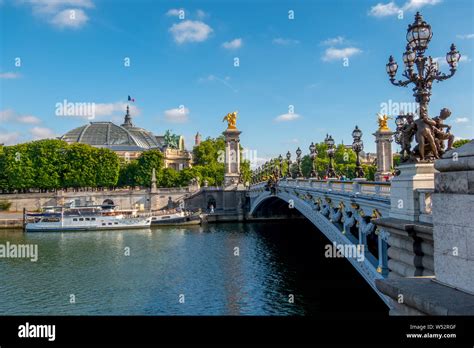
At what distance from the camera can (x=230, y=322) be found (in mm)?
5406

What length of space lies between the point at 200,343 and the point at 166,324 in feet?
4.98

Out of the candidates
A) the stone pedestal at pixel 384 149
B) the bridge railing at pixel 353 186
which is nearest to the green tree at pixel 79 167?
the stone pedestal at pixel 384 149

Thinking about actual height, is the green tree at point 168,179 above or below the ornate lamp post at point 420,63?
below

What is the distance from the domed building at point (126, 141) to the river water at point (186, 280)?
70.1m

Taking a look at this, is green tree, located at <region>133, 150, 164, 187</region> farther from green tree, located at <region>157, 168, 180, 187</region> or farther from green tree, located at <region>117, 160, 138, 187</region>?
green tree, located at <region>157, 168, 180, 187</region>

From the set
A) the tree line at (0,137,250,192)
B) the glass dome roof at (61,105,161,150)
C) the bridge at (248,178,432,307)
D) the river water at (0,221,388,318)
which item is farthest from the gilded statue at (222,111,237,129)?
the glass dome roof at (61,105,161,150)

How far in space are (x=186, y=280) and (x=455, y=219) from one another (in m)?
18.6

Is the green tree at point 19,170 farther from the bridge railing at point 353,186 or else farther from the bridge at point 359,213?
the bridge railing at point 353,186

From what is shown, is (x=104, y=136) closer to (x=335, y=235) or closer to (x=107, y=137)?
(x=107, y=137)

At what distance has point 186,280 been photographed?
21.7 metres

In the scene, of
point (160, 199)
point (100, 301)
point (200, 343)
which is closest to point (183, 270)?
point (100, 301)

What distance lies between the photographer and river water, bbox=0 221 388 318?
57.2 feet

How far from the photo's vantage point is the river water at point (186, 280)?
1742 centimetres
